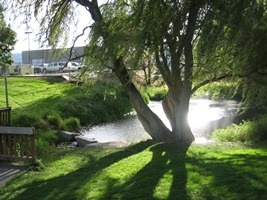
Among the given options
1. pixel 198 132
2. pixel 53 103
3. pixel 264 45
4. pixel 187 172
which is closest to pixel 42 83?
pixel 53 103

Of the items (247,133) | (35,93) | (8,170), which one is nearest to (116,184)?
(8,170)

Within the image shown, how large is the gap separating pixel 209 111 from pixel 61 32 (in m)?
20.9

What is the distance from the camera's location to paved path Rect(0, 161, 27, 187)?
9880 millimetres

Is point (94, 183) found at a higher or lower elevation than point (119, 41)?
lower

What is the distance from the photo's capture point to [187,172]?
823 centimetres

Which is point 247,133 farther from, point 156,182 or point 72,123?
point 72,123

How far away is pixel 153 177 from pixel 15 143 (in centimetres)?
512

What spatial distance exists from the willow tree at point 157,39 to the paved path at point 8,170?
12.4ft

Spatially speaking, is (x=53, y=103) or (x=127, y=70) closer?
(x=127, y=70)

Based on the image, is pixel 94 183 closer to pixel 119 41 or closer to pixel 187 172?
pixel 187 172

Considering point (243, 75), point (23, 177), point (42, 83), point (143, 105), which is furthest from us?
point (42, 83)

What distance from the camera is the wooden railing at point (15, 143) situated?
11.1 metres

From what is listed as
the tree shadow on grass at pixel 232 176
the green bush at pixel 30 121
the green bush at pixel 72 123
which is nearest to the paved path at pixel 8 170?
the tree shadow on grass at pixel 232 176

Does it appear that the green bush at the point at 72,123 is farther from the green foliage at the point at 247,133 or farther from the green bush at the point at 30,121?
the green foliage at the point at 247,133
